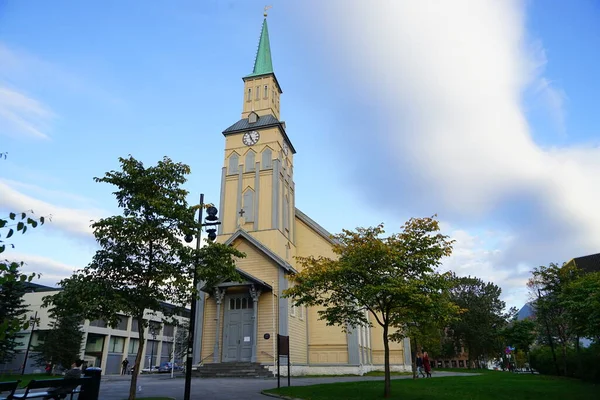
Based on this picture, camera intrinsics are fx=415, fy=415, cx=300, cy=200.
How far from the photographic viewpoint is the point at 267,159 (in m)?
35.0

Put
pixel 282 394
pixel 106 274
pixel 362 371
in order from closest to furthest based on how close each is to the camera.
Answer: pixel 106 274, pixel 282 394, pixel 362 371

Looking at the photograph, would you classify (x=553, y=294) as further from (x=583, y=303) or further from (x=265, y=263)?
(x=265, y=263)

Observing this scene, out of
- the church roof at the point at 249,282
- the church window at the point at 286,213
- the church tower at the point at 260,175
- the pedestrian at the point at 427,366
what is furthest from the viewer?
the church window at the point at 286,213

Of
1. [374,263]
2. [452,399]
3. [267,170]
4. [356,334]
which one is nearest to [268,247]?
[267,170]

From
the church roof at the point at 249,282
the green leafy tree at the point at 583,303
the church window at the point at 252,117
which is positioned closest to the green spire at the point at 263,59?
the church window at the point at 252,117

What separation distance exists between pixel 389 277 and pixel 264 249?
15.4 m

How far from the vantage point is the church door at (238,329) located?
26797mm

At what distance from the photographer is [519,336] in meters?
44.3

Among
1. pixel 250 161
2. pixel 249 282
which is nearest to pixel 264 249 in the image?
pixel 249 282

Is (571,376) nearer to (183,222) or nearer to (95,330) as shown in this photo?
(183,222)

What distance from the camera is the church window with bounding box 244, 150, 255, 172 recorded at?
3522cm

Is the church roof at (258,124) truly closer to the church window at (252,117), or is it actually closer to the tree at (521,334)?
the church window at (252,117)

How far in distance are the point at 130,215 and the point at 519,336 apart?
4441 centimetres

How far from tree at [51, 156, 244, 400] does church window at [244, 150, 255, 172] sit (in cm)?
2044
